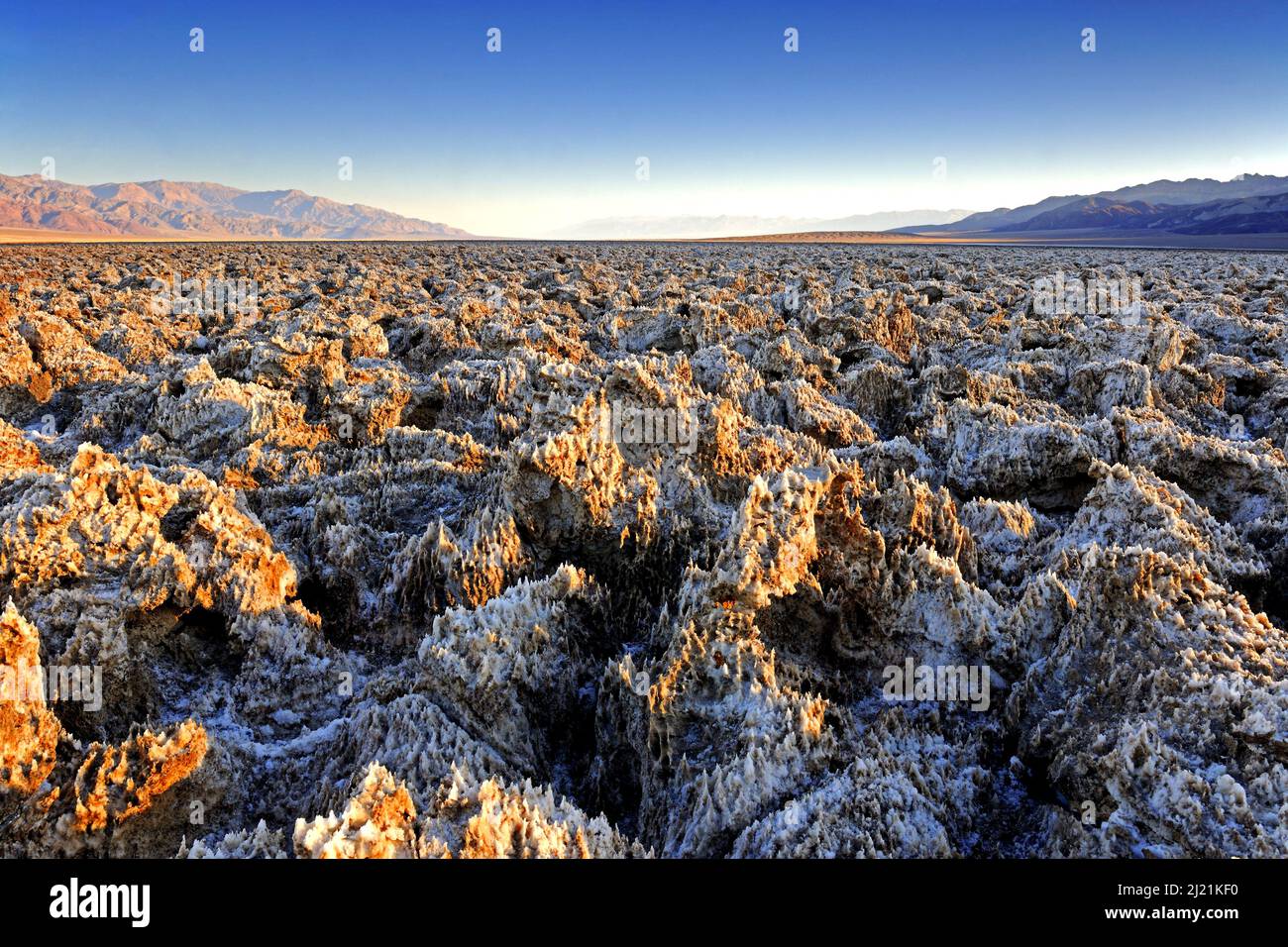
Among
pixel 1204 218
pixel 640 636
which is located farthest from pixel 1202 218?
pixel 640 636

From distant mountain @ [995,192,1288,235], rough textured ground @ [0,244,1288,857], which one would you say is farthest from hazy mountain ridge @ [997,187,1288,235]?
rough textured ground @ [0,244,1288,857]

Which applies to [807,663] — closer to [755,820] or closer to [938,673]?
[938,673]

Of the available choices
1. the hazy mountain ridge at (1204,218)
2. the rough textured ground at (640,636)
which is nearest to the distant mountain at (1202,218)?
the hazy mountain ridge at (1204,218)

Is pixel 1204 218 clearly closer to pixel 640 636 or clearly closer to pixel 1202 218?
pixel 1202 218

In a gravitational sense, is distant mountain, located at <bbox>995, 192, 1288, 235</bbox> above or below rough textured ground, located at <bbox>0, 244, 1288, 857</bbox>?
above

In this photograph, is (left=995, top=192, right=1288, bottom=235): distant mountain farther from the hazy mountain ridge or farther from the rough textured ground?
the rough textured ground

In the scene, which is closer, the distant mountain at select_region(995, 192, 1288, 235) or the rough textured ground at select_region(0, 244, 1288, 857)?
the rough textured ground at select_region(0, 244, 1288, 857)
